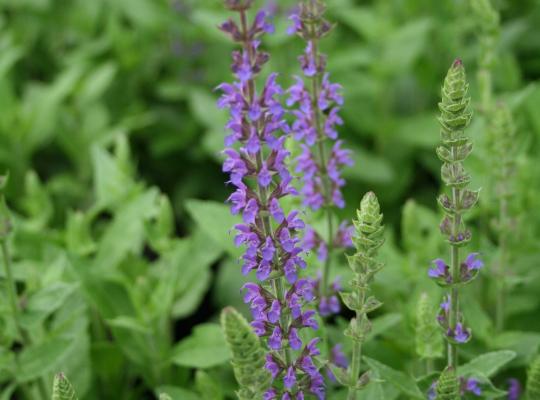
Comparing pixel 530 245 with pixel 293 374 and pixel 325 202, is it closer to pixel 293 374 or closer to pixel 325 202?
pixel 325 202

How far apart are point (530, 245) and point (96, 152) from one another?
6.86ft

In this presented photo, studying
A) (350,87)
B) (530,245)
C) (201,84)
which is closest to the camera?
(530,245)

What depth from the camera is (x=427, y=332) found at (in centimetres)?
235

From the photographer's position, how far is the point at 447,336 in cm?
210

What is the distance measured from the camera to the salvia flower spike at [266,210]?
1.80 meters

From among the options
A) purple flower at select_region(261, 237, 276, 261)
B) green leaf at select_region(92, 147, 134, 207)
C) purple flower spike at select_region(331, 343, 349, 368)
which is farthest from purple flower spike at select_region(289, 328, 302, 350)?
green leaf at select_region(92, 147, 134, 207)

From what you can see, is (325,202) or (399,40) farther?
(399,40)

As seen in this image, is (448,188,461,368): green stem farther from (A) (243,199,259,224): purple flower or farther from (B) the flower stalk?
(B) the flower stalk

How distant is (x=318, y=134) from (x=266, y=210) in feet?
2.06

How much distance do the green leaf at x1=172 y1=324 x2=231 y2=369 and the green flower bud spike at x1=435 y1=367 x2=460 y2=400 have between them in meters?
0.94

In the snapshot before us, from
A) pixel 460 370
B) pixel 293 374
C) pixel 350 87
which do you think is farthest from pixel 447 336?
pixel 350 87

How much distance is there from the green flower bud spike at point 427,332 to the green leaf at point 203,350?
27.4 inches

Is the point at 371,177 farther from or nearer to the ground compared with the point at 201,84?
nearer to the ground

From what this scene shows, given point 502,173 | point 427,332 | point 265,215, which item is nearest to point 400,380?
point 427,332
